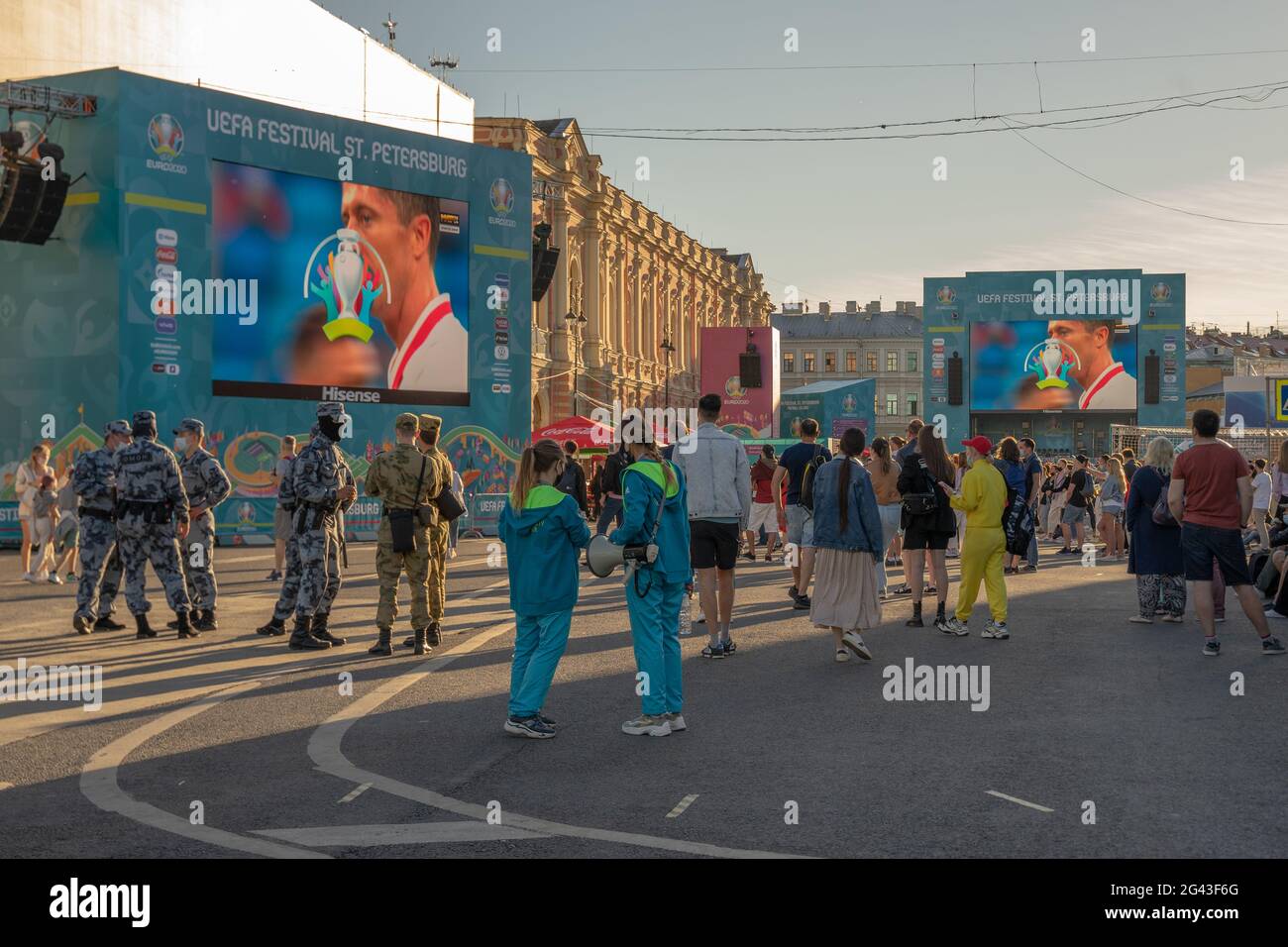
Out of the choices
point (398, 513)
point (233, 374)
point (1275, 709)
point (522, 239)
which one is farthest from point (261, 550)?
point (1275, 709)

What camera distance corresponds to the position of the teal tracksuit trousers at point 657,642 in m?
7.93

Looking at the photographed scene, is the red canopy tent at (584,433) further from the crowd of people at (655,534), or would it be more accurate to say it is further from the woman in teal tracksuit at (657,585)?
the woman in teal tracksuit at (657,585)

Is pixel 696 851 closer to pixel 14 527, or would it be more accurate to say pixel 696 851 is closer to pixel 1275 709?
pixel 1275 709

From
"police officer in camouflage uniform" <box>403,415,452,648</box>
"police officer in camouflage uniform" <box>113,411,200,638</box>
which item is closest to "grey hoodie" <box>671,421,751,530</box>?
"police officer in camouflage uniform" <box>403,415,452,648</box>

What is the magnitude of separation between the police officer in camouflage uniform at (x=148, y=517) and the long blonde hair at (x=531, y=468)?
5.57 metres

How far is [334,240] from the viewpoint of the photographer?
29531 mm

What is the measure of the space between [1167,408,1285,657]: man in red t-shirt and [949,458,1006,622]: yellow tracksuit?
1.55 m

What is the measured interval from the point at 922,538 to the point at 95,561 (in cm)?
791

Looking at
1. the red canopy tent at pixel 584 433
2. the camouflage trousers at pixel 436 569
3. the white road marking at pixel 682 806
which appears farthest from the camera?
the red canopy tent at pixel 584 433

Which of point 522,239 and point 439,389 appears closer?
point 439,389

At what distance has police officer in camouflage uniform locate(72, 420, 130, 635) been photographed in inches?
504

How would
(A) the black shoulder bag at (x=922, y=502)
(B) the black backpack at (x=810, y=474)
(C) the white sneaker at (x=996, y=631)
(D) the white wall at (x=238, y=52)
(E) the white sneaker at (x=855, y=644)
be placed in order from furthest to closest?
(D) the white wall at (x=238, y=52)
(A) the black shoulder bag at (x=922, y=502)
(B) the black backpack at (x=810, y=474)
(C) the white sneaker at (x=996, y=631)
(E) the white sneaker at (x=855, y=644)

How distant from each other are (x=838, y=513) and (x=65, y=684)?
5955 mm

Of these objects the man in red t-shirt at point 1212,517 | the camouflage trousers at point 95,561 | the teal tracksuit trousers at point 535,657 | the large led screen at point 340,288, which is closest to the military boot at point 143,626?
the camouflage trousers at point 95,561
